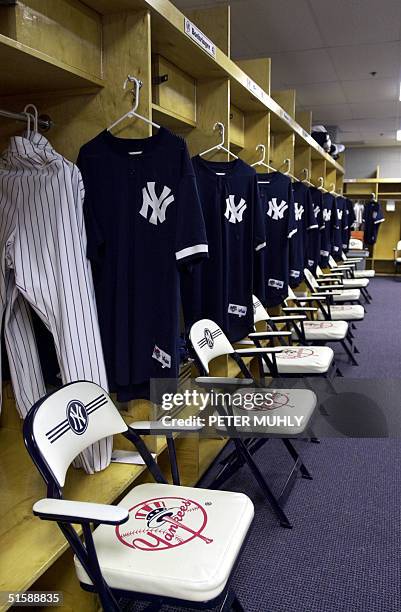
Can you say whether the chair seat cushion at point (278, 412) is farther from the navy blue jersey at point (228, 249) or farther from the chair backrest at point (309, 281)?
the chair backrest at point (309, 281)

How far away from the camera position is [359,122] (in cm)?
988

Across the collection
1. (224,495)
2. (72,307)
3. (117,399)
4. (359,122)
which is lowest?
(224,495)

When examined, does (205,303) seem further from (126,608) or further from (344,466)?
(126,608)

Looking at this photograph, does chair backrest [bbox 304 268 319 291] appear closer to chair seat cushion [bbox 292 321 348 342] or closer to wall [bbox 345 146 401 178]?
chair seat cushion [bbox 292 321 348 342]

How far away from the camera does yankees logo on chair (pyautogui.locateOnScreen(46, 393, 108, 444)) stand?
58.6 inches

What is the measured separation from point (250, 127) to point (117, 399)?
264cm

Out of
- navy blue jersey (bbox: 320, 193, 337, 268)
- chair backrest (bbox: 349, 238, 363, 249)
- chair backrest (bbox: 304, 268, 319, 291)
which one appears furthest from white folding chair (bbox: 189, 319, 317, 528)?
chair backrest (bbox: 349, 238, 363, 249)

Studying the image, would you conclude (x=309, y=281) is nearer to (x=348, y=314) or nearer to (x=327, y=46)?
(x=348, y=314)

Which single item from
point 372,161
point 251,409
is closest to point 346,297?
point 251,409

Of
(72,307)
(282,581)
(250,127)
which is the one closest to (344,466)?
(282,581)

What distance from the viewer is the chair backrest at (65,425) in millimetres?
1377

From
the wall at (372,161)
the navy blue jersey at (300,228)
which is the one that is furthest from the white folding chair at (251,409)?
the wall at (372,161)

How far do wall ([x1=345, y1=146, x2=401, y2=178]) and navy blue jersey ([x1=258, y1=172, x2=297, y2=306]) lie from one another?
9.34 metres

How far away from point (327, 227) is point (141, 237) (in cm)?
498
